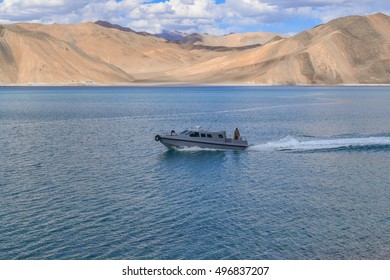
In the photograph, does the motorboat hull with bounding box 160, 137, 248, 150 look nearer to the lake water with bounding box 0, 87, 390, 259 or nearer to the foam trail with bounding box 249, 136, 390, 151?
the lake water with bounding box 0, 87, 390, 259

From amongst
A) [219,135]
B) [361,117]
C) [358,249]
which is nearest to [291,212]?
[358,249]

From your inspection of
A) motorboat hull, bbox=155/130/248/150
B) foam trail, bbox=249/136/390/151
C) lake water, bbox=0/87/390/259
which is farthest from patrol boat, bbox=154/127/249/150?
foam trail, bbox=249/136/390/151

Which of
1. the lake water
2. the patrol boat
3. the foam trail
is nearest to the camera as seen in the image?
the lake water

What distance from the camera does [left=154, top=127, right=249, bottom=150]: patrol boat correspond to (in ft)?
204

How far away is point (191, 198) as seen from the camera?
4022 centimetres

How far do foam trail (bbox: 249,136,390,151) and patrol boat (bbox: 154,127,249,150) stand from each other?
2443 mm


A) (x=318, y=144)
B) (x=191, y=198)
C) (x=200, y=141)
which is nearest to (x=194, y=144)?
(x=200, y=141)

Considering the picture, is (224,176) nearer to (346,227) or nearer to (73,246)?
(346,227)

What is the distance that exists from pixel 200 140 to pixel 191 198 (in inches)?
889

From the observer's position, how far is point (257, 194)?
Result: 137 ft

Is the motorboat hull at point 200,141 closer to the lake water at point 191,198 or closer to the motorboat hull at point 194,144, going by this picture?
the motorboat hull at point 194,144

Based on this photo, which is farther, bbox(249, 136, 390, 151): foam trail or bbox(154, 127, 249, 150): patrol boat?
bbox(249, 136, 390, 151): foam trail

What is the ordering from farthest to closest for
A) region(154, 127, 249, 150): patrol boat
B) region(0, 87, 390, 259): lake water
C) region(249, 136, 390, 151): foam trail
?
region(249, 136, 390, 151): foam trail, region(154, 127, 249, 150): patrol boat, region(0, 87, 390, 259): lake water

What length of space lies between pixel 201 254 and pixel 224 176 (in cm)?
2016
